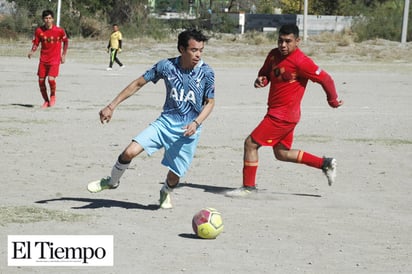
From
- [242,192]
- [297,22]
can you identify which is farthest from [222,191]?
[297,22]

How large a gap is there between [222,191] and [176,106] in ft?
6.06

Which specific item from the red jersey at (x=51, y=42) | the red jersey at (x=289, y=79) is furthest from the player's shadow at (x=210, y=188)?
the red jersey at (x=51, y=42)

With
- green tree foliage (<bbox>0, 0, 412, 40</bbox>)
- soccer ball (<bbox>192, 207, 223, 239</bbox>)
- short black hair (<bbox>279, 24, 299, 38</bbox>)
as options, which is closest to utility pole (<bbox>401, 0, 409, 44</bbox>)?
green tree foliage (<bbox>0, 0, 412, 40</bbox>)

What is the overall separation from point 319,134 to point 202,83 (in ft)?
23.0

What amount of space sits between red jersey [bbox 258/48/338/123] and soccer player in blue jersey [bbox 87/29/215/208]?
53.8 inches

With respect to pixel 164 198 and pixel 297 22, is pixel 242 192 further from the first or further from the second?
pixel 297 22

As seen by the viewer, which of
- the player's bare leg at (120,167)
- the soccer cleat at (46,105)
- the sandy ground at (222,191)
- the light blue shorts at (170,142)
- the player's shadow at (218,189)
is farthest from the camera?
the soccer cleat at (46,105)

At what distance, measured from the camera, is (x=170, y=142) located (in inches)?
396

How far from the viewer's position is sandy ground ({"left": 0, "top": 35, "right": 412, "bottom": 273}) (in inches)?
327

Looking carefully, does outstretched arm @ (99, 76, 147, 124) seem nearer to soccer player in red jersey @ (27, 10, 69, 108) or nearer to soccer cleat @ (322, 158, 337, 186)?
soccer cleat @ (322, 158, 337, 186)

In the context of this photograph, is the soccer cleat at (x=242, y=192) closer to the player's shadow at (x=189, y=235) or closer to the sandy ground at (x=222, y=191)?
the sandy ground at (x=222, y=191)

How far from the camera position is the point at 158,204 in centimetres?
1058

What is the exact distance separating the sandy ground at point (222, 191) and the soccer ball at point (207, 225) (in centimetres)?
8

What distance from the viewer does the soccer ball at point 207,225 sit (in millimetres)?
8828
